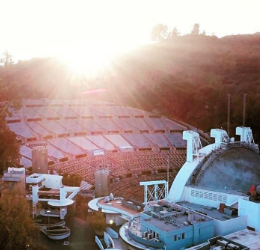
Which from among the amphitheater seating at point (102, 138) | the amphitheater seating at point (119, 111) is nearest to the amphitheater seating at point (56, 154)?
the amphitheater seating at point (102, 138)

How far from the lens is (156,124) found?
33.2 meters

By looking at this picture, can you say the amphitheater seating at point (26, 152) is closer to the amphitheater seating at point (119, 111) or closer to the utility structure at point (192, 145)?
Result: the amphitheater seating at point (119, 111)

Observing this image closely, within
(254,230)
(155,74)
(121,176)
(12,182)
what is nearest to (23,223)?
(12,182)

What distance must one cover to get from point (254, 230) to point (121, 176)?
38.1 ft

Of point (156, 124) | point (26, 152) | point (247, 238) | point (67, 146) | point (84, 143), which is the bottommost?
point (247, 238)

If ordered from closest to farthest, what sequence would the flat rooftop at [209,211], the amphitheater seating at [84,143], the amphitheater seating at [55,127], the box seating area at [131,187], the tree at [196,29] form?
the flat rooftop at [209,211], the box seating area at [131,187], the amphitheater seating at [84,143], the amphitheater seating at [55,127], the tree at [196,29]

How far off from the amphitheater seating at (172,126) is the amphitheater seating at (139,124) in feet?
6.36

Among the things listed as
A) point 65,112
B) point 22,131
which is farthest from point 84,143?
point 65,112

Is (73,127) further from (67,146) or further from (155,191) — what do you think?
(155,191)

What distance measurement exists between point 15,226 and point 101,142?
1760 centimetres

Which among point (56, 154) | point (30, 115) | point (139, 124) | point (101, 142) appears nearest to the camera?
point (56, 154)

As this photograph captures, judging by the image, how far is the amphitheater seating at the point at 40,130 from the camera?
1093 inches

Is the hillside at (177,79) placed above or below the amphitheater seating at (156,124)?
above

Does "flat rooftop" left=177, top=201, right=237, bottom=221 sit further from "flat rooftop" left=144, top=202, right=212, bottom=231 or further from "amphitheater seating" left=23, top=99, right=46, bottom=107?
"amphitheater seating" left=23, top=99, right=46, bottom=107
